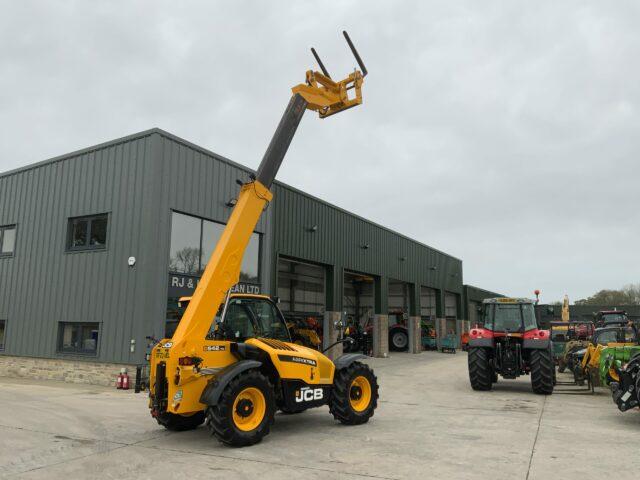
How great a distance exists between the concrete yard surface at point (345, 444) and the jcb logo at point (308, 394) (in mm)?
506

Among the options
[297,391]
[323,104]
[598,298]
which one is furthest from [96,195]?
[598,298]

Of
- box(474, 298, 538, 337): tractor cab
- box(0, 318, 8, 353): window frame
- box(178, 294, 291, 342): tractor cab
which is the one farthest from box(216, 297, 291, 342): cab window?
box(0, 318, 8, 353): window frame

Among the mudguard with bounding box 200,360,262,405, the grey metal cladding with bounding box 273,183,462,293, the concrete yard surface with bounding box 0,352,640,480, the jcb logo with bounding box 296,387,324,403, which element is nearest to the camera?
the concrete yard surface with bounding box 0,352,640,480

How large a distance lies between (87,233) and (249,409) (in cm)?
1036

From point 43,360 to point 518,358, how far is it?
43.4ft

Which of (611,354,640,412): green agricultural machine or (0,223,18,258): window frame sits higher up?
(0,223,18,258): window frame

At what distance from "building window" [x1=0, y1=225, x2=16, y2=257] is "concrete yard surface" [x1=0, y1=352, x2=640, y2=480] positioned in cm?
733

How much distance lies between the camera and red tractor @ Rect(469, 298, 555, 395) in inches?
492

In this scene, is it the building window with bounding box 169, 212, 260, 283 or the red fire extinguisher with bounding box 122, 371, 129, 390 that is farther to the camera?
the building window with bounding box 169, 212, 260, 283

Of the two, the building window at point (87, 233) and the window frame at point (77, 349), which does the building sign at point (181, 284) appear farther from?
the building window at point (87, 233)

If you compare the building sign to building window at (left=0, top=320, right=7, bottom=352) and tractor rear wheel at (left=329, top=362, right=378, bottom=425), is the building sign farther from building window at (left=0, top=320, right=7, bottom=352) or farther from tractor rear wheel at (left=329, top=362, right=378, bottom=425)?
tractor rear wheel at (left=329, top=362, right=378, bottom=425)

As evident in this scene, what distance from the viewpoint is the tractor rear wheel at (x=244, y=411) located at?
650 cm

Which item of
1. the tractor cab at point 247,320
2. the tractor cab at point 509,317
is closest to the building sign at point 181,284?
the tractor cab at point 247,320

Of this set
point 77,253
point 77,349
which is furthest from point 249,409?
point 77,253
